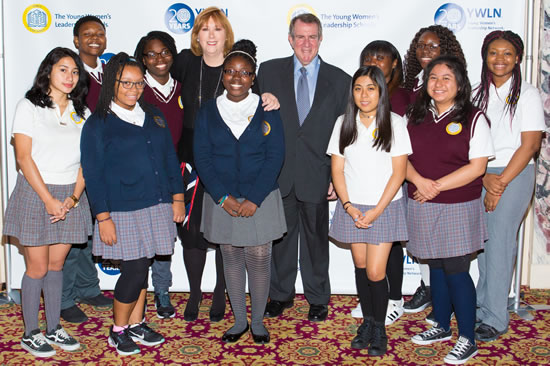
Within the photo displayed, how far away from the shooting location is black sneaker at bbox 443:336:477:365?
9.78 ft

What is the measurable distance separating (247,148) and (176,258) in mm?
1475

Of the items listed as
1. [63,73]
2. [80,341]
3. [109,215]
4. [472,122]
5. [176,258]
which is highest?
[63,73]

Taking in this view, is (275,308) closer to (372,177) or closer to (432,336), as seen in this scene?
(432,336)

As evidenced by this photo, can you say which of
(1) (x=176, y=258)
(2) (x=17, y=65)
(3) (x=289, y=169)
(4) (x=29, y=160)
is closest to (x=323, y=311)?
(3) (x=289, y=169)

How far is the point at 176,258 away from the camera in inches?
163

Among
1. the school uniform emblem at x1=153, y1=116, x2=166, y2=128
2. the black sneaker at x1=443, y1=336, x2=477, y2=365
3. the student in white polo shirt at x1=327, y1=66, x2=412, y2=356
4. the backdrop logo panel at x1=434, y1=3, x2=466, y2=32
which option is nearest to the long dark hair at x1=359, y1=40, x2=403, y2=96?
Answer: the student in white polo shirt at x1=327, y1=66, x2=412, y2=356

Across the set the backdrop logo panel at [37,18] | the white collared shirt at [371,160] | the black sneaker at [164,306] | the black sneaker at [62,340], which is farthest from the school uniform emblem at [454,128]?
the backdrop logo panel at [37,18]

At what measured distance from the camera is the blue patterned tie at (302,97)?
346 cm

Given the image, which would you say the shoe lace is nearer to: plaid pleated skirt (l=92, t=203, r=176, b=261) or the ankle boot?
the ankle boot

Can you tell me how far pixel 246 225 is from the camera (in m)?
3.05

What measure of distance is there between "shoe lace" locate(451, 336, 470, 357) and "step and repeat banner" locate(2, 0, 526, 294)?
6.19 ft

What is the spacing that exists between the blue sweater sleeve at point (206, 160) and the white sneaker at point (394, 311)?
1.34 m

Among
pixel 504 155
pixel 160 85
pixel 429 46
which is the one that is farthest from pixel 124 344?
pixel 429 46

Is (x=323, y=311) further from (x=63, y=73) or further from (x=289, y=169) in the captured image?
(x=63, y=73)
